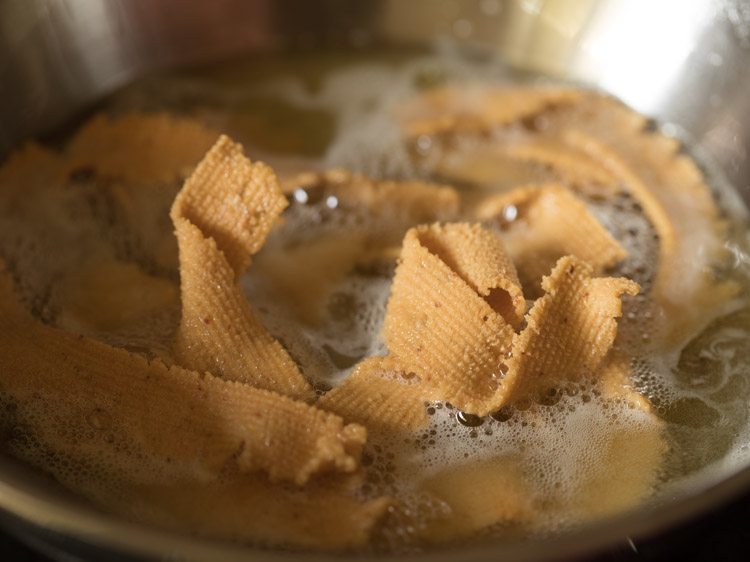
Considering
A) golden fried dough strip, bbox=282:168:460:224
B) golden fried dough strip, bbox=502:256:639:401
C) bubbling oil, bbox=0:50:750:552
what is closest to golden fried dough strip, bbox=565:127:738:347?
bubbling oil, bbox=0:50:750:552

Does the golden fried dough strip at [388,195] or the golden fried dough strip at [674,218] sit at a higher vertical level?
the golden fried dough strip at [674,218]

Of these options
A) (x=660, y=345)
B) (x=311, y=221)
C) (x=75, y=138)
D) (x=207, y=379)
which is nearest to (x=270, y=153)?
(x=311, y=221)

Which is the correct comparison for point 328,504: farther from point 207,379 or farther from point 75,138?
point 75,138

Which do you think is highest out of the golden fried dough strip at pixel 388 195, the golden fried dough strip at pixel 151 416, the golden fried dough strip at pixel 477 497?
the golden fried dough strip at pixel 388 195

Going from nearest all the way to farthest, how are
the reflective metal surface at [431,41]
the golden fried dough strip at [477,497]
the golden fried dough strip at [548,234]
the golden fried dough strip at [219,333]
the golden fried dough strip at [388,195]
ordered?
the golden fried dough strip at [477,497] < the golden fried dough strip at [219,333] < the golden fried dough strip at [548,234] < the golden fried dough strip at [388,195] < the reflective metal surface at [431,41]

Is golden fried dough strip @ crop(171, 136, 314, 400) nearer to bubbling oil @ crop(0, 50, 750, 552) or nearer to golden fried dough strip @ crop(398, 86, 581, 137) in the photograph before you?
bubbling oil @ crop(0, 50, 750, 552)

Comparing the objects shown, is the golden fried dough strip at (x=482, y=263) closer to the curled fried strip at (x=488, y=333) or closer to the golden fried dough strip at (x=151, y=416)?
the curled fried strip at (x=488, y=333)

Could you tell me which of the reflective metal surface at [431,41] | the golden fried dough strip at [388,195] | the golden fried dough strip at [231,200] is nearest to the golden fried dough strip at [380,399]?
the golden fried dough strip at [231,200]
